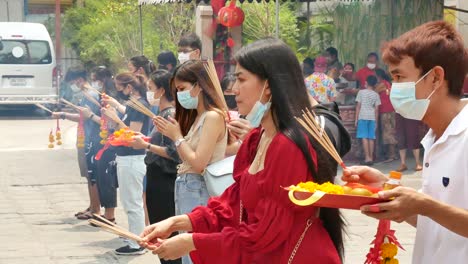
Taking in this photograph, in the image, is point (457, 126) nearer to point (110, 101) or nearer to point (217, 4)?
point (110, 101)

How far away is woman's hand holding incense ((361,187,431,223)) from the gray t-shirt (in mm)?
12440

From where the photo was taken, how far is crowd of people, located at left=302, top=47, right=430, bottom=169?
1477 centimetres

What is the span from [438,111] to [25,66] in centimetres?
2320

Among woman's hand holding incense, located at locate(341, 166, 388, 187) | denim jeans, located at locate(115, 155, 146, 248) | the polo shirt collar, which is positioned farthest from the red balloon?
the polo shirt collar

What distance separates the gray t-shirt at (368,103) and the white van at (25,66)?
38.2 feet

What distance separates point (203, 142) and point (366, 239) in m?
4.10

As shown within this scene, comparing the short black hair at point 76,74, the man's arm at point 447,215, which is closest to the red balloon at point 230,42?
the short black hair at point 76,74

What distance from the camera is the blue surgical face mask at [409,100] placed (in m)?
3.25

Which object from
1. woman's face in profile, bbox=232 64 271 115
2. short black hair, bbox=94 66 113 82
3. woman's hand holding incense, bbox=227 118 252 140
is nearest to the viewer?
woman's face in profile, bbox=232 64 271 115

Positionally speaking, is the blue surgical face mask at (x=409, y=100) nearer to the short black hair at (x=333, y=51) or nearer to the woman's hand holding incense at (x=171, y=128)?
the woman's hand holding incense at (x=171, y=128)

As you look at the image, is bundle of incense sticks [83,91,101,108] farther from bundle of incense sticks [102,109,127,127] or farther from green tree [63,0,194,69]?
green tree [63,0,194,69]

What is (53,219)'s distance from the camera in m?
11.4

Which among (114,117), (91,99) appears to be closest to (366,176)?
(114,117)

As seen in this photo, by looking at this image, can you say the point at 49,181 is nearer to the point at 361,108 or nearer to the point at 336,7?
the point at 361,108
